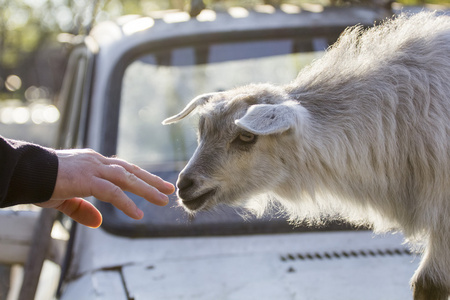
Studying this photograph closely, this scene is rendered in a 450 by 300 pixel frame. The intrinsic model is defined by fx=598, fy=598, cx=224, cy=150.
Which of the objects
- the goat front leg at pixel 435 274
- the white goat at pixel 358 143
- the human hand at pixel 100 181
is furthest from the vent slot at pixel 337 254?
the human hand at pixel 100 181

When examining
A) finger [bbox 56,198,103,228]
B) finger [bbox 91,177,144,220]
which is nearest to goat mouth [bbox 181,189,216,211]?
finger [bbox 56,198,103,228]

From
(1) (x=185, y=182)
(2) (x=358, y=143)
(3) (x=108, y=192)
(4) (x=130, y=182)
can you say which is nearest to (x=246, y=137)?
(1) (x=185, y=182)

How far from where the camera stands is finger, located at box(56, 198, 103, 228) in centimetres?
229

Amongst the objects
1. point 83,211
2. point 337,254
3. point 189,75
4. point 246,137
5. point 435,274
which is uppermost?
point 246,137

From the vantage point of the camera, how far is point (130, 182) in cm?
206

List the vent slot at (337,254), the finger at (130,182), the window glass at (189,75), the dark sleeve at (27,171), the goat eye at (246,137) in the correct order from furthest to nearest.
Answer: the window glass at (189,75), the vent slot at (337,254), the goat eye at (246,137), the finger at (130,182), the dark sleeve at (27,171)

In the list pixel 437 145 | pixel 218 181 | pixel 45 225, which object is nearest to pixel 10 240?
pixel 45 225

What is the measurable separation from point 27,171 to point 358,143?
1451mm

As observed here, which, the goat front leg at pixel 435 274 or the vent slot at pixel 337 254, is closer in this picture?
the goat front leg at pixel 435 274

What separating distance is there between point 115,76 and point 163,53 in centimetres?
37

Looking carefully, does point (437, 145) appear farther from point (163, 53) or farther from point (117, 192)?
point (163, 53)

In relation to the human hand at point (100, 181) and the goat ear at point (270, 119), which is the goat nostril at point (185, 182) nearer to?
the goat ear at point (270, 119)

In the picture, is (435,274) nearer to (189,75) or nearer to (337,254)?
(337,254)

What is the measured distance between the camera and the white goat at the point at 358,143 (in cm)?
254
